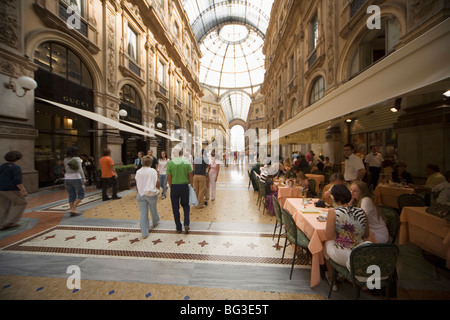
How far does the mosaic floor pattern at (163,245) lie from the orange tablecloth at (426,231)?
6.37 ft

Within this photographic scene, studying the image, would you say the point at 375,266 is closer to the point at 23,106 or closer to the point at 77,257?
the point at 77,257

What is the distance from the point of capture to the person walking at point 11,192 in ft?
12.2

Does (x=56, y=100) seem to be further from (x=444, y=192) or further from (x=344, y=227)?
(x=444, y=192)

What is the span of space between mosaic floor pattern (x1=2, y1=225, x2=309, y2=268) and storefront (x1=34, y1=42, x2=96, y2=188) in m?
5.13

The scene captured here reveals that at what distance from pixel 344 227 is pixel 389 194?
163 inches

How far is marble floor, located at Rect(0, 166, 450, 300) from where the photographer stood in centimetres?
228

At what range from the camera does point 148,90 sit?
13727mm

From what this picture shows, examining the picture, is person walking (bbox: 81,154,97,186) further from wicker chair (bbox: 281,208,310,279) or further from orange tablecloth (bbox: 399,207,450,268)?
orange tablecloth (bbox: 399,207,450,268)

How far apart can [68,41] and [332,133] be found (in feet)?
44.8

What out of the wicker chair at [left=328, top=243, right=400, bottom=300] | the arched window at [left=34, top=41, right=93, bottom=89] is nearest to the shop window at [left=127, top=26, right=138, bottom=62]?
the arched window at [left=34, top=41, right=93, bottom=89]

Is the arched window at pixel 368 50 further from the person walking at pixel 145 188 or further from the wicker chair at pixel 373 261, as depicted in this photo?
the person walking at pixel 145 188

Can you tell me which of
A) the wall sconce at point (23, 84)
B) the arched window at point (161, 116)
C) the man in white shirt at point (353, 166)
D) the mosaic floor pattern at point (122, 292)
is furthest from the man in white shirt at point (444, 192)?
the arched window at point (161, 116)

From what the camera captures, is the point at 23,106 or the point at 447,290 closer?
the point at 447,290

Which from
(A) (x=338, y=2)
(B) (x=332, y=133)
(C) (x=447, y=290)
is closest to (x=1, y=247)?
(C) (x=447, y=290)
